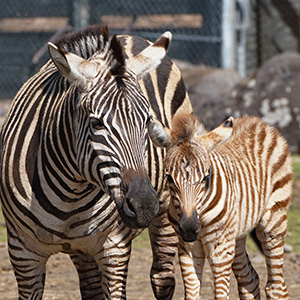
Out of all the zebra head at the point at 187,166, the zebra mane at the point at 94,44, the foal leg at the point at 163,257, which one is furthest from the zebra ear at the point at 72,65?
the foal leg at the point at 163,257

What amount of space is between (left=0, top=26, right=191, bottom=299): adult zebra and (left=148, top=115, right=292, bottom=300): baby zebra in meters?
0.40

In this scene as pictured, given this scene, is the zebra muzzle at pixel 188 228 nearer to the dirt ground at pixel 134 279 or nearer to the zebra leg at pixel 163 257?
the zebra leg at pixel 163 257

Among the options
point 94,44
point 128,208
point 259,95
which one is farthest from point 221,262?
point 259,95

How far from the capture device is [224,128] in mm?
4570

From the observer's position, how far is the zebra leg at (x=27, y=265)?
443 centimetres

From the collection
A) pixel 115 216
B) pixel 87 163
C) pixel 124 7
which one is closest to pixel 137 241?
pixel 115 216

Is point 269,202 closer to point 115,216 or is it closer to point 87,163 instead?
point 115,216

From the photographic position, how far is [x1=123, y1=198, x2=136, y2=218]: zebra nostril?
142 inches

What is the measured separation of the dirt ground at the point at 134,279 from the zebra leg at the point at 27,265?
4.74ft

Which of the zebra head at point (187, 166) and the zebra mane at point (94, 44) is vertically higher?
the zebra mane at point (94, 44)

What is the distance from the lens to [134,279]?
6742mm

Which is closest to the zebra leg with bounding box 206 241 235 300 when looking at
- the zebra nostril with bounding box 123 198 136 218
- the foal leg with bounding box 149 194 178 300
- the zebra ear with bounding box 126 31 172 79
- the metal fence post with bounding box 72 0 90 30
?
the foal leg with bounding box 149 194 178 300

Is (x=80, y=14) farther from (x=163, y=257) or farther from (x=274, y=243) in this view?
(x=274, y=243)

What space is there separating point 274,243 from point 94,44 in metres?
2.06
